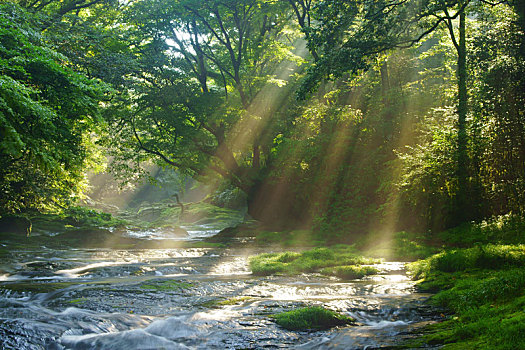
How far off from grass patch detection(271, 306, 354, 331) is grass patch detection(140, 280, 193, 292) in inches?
129

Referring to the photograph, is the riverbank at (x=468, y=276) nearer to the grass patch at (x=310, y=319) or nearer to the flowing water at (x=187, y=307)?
the flowing water at (x=187, y=307)

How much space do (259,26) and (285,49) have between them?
265 cm

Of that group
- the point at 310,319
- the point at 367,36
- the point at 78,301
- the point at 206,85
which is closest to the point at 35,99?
the point at 78,301

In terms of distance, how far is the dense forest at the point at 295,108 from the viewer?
1059 cm

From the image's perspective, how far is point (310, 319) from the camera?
19.4 feet

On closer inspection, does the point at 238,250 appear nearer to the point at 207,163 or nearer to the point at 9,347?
→ the point at 207,163

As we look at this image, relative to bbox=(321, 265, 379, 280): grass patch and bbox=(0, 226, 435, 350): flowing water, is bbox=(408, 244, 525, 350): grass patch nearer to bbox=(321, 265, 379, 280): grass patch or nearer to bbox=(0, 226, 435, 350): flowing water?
bbox=(0, 226, 435, 350): flowing water

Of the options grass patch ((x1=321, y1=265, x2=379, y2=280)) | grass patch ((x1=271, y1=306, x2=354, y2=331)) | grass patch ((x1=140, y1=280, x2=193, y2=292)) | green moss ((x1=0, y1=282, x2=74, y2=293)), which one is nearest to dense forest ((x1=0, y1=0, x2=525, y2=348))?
grass patch ((x1=321, y1=265, x2=379, y2=280))

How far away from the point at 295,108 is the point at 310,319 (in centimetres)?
1873

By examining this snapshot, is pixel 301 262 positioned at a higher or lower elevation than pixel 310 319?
lower

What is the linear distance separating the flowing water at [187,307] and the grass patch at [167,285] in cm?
2

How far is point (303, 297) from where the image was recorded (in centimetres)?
766

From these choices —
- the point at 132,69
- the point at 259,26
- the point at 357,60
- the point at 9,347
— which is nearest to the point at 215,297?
the point at 9,347

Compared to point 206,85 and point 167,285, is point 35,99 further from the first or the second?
point 206,85
